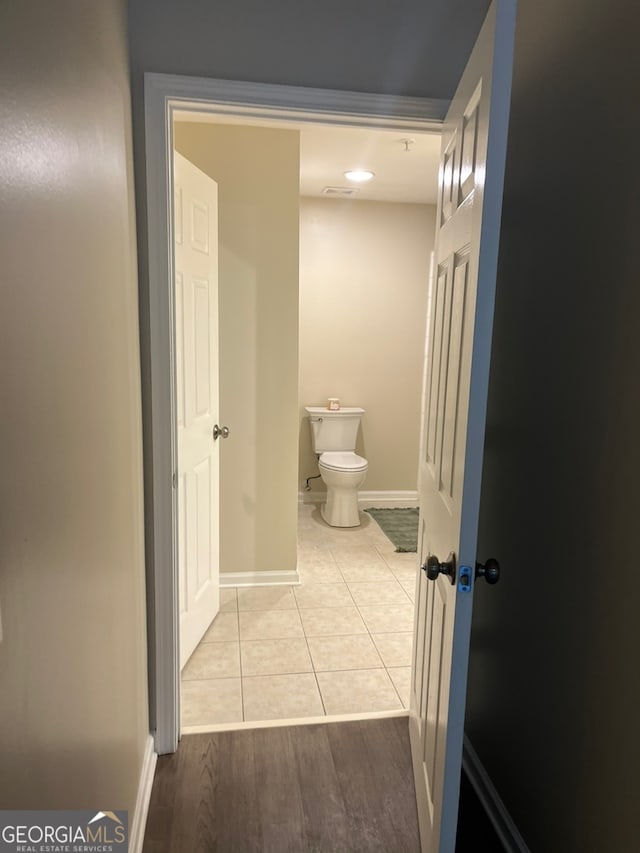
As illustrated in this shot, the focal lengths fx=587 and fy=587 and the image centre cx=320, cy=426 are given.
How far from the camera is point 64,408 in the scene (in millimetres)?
978

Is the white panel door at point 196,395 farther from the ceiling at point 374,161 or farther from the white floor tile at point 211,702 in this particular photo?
the ceiling at point 374,161

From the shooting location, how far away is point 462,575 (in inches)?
48.0

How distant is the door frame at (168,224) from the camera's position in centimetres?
170

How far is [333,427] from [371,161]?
74.8 inches

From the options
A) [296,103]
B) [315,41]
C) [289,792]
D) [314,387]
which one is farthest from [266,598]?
[315,41]

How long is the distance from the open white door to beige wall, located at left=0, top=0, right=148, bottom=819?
2.43 feet

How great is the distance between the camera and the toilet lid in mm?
4117

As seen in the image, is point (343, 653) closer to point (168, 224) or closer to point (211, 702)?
point (211, 702)

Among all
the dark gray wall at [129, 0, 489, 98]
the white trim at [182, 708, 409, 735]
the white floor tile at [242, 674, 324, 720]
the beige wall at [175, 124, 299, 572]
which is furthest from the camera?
the beige wall at [175, 124, 299, 572]

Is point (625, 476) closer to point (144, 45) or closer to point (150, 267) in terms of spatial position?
point (150, 267)

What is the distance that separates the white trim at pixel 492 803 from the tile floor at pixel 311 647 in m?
0.39

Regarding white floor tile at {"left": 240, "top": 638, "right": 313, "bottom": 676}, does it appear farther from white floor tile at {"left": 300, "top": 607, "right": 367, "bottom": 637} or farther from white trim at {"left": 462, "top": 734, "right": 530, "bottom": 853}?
white trim at {"left": 462, "top": 734, "right": 530, "bottom": 853}

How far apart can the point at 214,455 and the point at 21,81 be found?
2115mm

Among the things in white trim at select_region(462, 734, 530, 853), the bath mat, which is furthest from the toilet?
white trim at select_region(462, 734, 530, 853)
